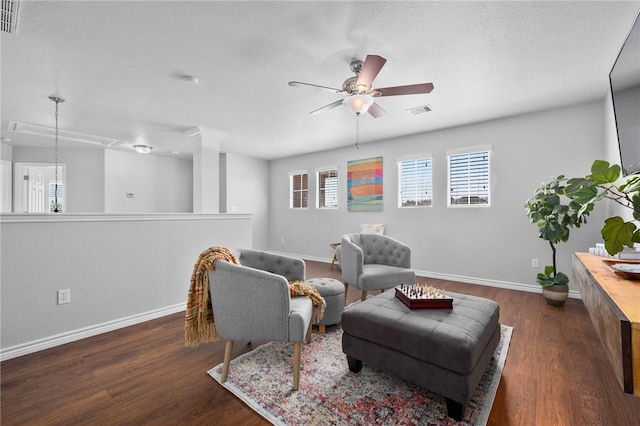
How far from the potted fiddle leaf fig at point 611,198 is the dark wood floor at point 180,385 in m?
1.04

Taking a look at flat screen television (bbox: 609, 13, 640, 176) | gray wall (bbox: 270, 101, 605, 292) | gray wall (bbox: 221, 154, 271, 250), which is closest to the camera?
flat screen television (bbox: 609, 13, 640, 176)

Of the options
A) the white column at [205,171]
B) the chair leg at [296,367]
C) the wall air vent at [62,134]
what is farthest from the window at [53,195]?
the chair leg at [296,367]

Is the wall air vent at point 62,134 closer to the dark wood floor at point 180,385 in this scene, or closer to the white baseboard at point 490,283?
the dark wood floor at point 180,385

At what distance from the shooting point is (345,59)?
8.23 feet

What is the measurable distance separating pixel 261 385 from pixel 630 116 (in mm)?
2924

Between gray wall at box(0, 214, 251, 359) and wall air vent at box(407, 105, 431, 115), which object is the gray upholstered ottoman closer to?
gray wall at box(0, 214, 251, 359)

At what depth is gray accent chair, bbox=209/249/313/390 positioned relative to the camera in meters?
1.74

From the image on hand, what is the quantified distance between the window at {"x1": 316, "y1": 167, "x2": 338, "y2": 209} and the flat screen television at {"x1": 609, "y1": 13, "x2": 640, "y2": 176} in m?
4.63

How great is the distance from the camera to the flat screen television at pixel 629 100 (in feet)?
5.38

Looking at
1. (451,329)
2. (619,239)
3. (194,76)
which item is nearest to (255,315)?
(451,329)

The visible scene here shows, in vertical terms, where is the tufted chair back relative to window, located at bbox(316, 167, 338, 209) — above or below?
below

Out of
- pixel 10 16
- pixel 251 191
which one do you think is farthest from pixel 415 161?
pixel 10 16

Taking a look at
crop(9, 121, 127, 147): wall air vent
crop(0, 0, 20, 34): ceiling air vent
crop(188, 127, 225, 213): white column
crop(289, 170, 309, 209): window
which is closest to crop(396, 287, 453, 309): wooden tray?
crop(0, 0, 20, 34): ceiling air vent

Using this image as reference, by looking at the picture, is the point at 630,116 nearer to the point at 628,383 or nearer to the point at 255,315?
the point at 628,383
